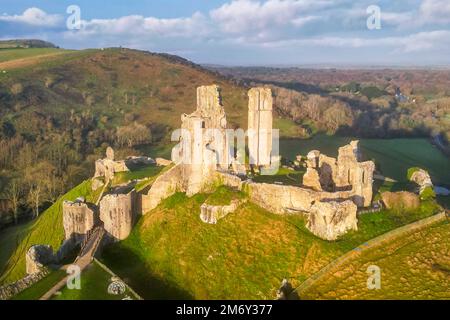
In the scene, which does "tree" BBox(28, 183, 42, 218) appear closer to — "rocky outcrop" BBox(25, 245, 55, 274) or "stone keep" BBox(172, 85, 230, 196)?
"stone keep" BBox(172, 85, 230, 196)

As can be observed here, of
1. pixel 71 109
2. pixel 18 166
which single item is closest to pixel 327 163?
pixel 18 166

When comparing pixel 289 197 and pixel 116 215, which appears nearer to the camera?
pixel 289 197

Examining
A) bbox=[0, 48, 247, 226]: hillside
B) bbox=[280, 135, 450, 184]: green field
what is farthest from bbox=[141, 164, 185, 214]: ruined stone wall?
bbox=[280, 135, 450, 184]: green field

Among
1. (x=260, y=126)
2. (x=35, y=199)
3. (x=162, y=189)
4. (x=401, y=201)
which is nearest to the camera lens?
(x=401, y=201)

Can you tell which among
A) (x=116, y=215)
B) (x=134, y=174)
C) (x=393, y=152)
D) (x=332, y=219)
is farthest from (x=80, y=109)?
(x=332, y=219)

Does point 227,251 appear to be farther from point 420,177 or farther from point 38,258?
point 420,177

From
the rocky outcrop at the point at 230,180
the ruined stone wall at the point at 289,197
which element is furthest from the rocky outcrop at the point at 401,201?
the rocky outcrop at the point at 230,180
